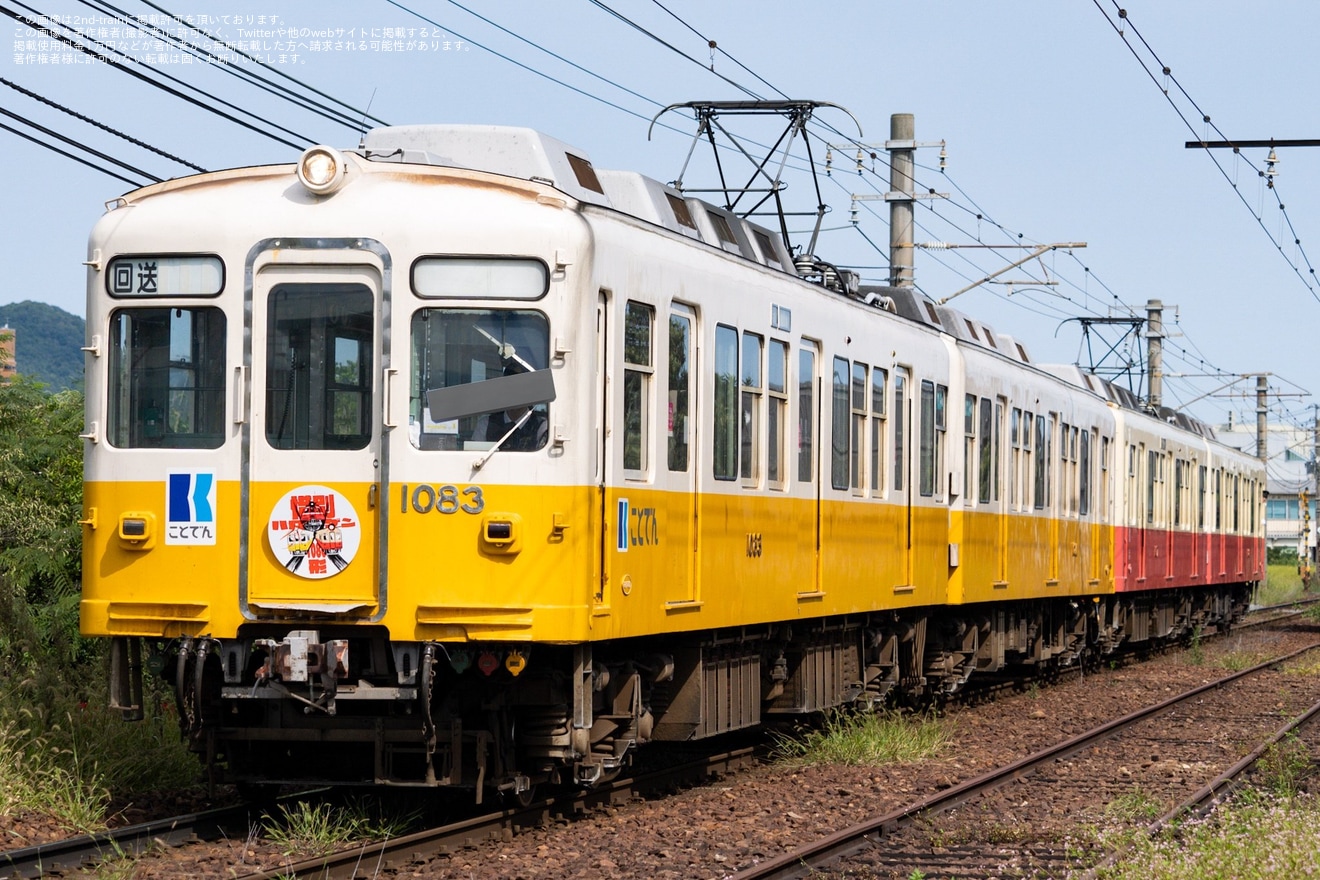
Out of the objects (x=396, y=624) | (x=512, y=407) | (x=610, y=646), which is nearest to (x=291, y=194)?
(x=512, y=407)

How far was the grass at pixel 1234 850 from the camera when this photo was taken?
24.6 feet

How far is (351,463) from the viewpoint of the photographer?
842 centimetres

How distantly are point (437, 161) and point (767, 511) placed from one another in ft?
9.93

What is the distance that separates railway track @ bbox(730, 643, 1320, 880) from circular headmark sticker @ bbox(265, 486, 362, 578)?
7.60 feet

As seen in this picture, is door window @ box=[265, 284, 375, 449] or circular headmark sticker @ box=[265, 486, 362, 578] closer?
circular headmark sticker @ box=[265, 486, 362, 578]

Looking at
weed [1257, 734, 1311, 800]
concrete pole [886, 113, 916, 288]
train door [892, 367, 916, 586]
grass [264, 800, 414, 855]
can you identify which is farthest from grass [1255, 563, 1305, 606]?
grass [264, 800, 414, 855]

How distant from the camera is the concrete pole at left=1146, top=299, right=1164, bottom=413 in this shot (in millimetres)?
36719

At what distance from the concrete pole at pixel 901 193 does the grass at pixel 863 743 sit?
27.3 ft

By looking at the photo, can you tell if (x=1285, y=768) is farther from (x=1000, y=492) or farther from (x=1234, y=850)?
(x=1000, y=492)

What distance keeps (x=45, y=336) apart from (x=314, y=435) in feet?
573

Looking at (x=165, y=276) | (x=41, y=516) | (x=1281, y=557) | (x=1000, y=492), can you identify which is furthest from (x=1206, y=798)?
(x=1281, y=557)

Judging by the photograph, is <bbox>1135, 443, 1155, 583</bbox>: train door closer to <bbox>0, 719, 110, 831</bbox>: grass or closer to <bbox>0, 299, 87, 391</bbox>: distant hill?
<bbox>0, 719, 110, 831</bbox>: grass

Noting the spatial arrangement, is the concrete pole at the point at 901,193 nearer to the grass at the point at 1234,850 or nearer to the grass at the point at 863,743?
the grass at the point at 863,743

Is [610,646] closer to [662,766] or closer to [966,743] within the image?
[662,766]
